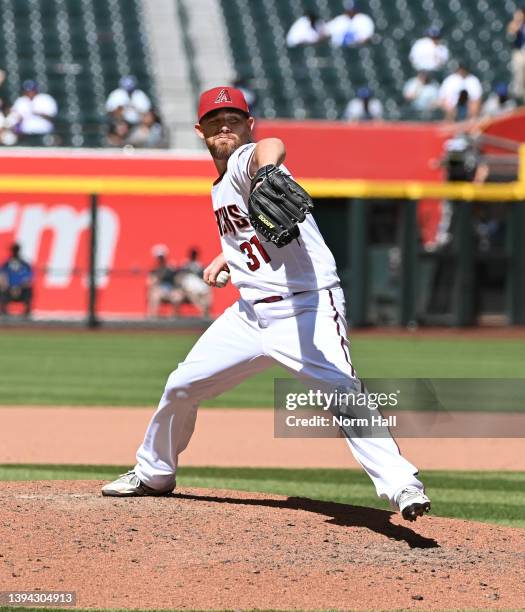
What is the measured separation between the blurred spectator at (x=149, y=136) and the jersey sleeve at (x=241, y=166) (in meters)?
15.1

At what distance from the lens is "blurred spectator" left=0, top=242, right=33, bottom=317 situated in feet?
60.2

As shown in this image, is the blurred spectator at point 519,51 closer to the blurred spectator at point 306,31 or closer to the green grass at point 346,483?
the blurred spectator at point 306,31

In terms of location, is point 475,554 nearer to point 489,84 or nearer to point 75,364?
point 75,364

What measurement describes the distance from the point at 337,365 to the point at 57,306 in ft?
48.7

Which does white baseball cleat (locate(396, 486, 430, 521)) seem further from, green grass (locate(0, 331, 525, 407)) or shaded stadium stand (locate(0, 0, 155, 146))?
shaded stadium stand (locate(0, 0, 155, 146))

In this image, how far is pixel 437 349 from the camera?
15.9 meters

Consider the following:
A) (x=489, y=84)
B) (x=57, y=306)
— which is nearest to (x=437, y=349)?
(x=57, y=306)

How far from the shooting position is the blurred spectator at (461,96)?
20.0 metres

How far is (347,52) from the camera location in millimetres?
22969

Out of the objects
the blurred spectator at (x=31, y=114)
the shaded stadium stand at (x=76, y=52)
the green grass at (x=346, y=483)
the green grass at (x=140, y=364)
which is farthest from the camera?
the shaded stadium stand at (x=76, y=52)

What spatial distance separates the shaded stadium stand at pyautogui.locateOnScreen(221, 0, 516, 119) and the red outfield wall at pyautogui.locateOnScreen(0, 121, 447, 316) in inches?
75.4

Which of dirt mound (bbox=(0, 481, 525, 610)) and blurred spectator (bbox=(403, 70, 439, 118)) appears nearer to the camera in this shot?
dirt mound (bbox=(0, 481, 525, 610))

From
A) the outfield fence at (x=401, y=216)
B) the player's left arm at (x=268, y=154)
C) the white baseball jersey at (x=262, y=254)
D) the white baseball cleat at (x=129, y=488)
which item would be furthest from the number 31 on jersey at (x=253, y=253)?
the outfield fence at (x=401, y=216)

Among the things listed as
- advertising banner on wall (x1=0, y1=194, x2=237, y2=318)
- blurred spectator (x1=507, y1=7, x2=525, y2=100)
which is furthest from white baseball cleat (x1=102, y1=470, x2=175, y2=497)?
blurred spectator (x1=507, y1=7, x2=525, y2=100)
